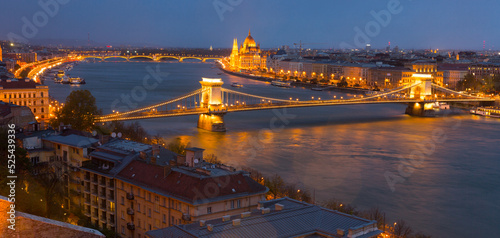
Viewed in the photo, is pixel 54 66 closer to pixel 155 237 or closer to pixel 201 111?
pixel 201 111

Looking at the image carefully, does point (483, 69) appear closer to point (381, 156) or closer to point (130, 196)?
point (381, 156)

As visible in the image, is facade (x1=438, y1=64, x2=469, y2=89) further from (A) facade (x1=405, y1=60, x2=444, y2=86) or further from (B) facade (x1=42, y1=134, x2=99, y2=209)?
(B) facade (x1=42, y1=134, x2=99, y2=209)

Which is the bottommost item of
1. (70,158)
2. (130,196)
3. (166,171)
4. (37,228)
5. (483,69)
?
(130,196)

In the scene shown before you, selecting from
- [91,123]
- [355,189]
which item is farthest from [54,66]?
[355,189]

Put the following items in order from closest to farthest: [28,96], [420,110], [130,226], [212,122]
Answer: [130,226], [28,96], [212,122], [420,110]

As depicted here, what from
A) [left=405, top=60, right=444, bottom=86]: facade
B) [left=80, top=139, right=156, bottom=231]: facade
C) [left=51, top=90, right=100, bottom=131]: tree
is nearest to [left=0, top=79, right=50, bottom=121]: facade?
[left=51, top=90, right=100, bottom=131]: tree

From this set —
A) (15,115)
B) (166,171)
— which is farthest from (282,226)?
(15,115)

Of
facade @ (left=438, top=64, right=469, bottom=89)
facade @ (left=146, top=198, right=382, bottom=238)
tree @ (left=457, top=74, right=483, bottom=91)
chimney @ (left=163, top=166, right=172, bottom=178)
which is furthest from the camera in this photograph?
facade @ (left=438, top=64, right=469, bottom=89)
